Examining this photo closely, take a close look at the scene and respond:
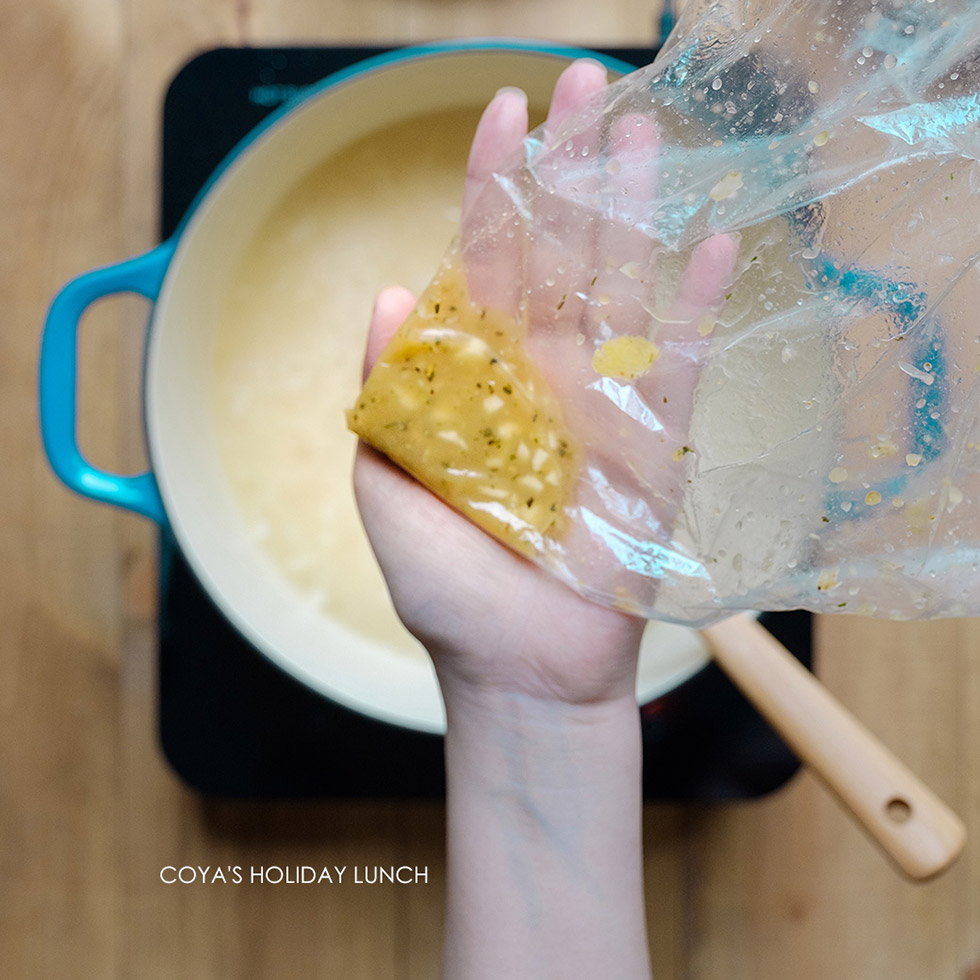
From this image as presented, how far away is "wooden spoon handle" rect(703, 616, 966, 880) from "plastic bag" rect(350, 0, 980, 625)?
2.7 inches

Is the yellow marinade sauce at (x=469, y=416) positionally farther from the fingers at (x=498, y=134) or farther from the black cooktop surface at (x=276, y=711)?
the black cooktop surface at (x=276, y=711)

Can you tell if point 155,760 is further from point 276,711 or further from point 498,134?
point 498,134

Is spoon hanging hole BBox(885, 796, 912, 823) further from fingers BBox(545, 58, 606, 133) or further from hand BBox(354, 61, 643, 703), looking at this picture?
fingers BBox(545, 58, 606, 133)

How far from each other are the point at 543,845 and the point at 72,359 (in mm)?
→ 436

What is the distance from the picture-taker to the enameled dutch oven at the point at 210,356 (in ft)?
1.83

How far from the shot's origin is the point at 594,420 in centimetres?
50

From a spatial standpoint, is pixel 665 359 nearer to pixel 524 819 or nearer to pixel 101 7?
pixel 524 819

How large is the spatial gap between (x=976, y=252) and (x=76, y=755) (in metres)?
0.75

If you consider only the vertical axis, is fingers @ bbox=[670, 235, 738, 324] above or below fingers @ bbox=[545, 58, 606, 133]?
below

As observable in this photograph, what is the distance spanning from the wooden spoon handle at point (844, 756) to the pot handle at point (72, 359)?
41 centimetres

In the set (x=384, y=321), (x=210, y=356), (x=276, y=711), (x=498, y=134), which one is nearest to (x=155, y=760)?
(x=276, y=711)

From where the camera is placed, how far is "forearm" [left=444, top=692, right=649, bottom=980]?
522 millimetres

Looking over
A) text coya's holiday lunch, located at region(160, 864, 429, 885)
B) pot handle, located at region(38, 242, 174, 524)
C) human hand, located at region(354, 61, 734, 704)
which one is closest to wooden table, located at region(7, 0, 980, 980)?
text coya's holiday lunch, located at region(160, 864, 429, 885)

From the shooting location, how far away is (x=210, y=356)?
677 mm
